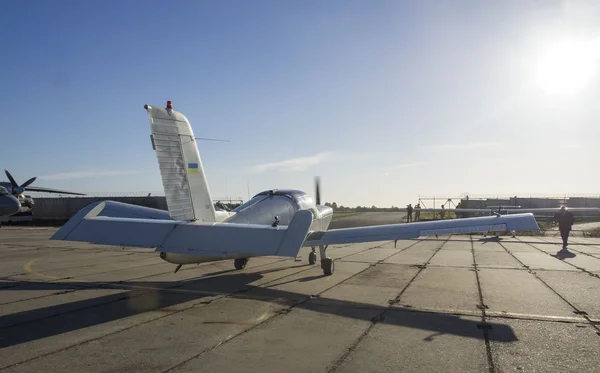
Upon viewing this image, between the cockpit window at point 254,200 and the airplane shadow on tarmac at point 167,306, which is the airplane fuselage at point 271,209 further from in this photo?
the airplane shadow on tarmac at point 167,306

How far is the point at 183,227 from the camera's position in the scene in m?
9.70

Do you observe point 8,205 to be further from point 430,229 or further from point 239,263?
point 430,229

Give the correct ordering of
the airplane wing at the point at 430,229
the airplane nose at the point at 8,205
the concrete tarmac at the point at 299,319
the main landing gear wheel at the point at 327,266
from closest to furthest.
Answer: the concrete tarmac at the point at 299,319, the airplane wing at the point at 430,229, the main landing gear wheel at the point at 327,266, the airplane nose at the point at 8,205

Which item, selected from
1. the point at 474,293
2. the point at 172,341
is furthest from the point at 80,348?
the point at 474,293

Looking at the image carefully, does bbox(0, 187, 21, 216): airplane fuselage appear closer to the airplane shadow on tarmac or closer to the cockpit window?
the airplane shadow on tarmac

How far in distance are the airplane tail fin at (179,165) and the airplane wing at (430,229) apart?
11.8 ft

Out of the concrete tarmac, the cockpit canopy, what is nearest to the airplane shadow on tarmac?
the concrete tarmac

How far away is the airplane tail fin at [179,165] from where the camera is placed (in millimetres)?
10016

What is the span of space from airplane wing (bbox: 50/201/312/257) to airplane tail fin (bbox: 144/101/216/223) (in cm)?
61

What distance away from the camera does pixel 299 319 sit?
839 centimetres

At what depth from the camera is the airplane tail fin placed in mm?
10016

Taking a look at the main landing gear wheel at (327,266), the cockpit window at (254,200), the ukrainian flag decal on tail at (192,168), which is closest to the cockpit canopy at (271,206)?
the cockpit window at (254,200)

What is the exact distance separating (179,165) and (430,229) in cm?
679

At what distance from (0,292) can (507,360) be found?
11665 millimetres
